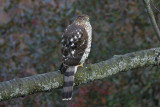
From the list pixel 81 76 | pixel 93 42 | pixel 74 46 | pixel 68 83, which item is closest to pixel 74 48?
pixel 74 46

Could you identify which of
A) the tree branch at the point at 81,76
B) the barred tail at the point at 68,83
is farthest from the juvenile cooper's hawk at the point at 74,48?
the tree branch at the point at 81,76

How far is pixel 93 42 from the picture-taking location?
18.6 ft

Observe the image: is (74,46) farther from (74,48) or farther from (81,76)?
(81,76)

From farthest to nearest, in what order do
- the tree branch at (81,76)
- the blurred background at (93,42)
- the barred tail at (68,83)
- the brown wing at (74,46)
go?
the blurred background at (93,42)
the brown wing at (74,46)
the barred tail at (68,83)
the tree branch at (81,76)

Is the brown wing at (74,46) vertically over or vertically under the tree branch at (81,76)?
over

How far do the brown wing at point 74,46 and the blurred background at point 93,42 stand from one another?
1.15 metres

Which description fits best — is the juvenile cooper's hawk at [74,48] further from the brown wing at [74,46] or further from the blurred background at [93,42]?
the blurred background at [93,42]

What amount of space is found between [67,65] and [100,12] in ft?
7.98

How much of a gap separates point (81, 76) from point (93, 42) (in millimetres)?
2115

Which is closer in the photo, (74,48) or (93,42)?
(74,48)

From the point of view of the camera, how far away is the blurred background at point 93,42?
552cm

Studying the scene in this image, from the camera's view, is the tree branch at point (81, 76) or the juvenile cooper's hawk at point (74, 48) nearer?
the tree branch at point (81, 76)

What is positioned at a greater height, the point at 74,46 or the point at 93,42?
the point at 74,46

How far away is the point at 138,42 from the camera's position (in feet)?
20.6
